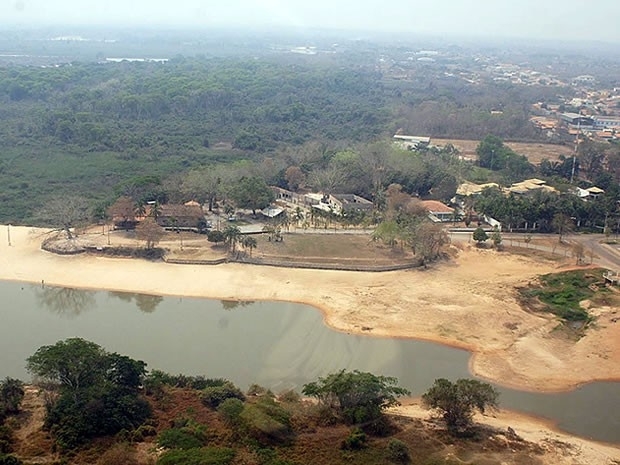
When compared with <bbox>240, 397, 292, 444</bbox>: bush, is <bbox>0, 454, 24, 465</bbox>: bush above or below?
above

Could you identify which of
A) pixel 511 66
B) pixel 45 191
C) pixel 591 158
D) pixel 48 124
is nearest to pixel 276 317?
pixel 45 191

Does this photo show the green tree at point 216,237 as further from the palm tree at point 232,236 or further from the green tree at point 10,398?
the green tree at point 10,398

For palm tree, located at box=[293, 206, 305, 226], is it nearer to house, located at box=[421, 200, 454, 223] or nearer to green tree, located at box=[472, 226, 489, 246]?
house, located at box=[421, 200, 454, 223]

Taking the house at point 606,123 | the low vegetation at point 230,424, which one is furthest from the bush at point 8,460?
the house at point 606,123

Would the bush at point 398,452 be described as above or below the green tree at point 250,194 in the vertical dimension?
below

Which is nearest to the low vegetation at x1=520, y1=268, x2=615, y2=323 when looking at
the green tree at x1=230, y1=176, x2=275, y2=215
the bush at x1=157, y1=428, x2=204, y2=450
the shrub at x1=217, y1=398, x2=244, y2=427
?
the shrub at x1=217, y1=398, x2=244, y2=427

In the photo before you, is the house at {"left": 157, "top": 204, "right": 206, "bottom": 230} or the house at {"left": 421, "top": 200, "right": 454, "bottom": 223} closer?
the house at {"left": 157, "top": 204, "right": 206, "bottom": 230}

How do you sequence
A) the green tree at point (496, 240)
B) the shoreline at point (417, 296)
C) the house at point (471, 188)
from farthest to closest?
the house at point (471, 188) → the green tree at point (496, 240) → the shoreline at point (417, 296)
